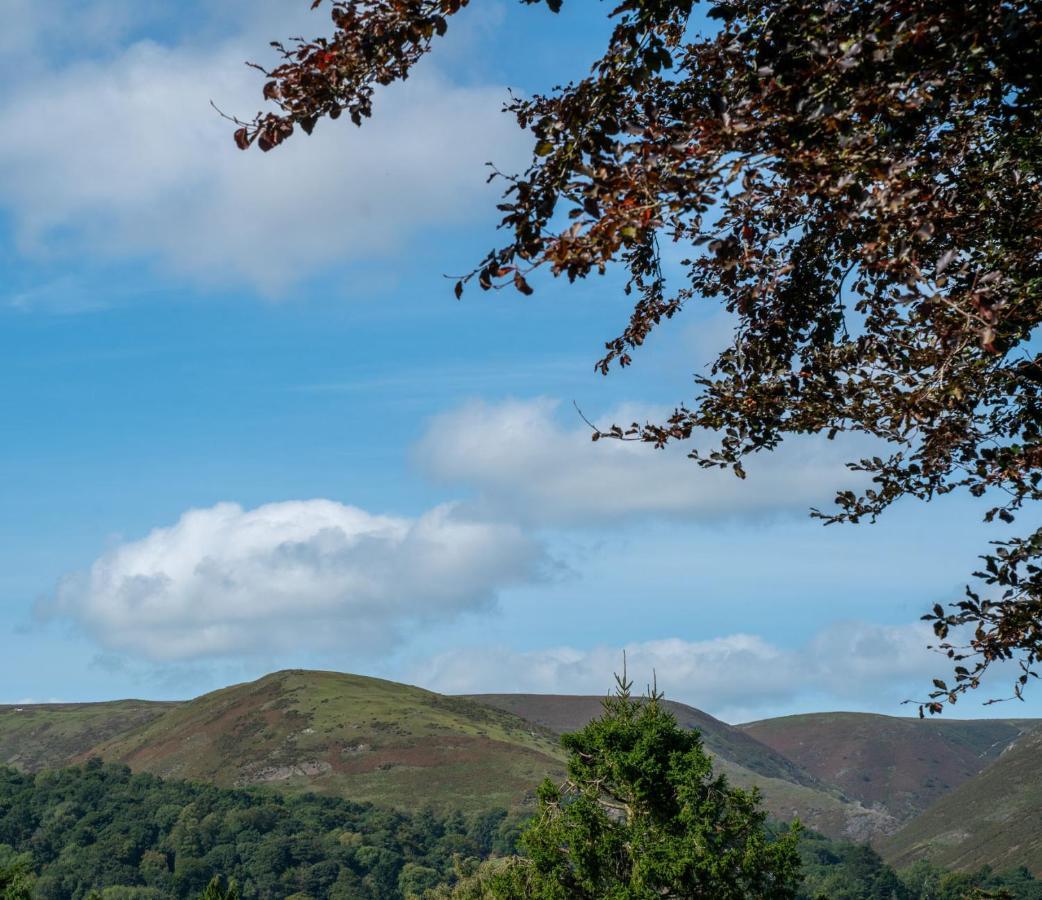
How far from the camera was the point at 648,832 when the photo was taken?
2478cm

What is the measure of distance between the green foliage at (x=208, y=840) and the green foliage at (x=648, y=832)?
98724 millimetres

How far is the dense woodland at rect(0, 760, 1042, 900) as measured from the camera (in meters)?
130

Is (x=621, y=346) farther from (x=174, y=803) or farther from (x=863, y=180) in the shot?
(x=174, y=803)

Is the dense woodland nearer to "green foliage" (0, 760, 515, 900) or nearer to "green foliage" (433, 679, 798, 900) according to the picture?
"green foliage" (0, 760, 515, 900)

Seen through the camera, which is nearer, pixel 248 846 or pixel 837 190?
pixel 837 190

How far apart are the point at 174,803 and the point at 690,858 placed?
145819 mm

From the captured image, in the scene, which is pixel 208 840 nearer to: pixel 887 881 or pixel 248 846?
pixel 248 846

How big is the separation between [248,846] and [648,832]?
407 feet

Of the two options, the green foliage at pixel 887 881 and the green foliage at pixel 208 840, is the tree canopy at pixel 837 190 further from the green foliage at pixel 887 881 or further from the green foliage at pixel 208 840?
the green foliage at pixel 887 881

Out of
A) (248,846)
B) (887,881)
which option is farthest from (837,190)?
(887,881)

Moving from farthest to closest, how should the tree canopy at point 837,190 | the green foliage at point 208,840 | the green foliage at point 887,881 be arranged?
the green foliage at point 887,881, the green foliage at point 208,840, the tree canopy at point 837,190

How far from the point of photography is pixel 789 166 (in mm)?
5945

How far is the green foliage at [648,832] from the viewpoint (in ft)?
77.8

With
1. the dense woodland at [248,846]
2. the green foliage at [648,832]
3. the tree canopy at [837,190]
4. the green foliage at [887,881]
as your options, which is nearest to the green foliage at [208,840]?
the dense woodland at [248,846]
